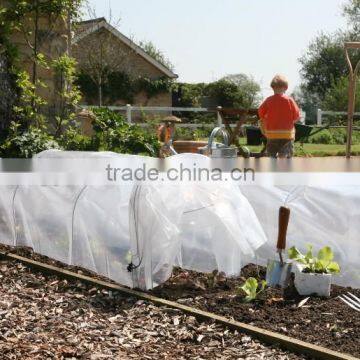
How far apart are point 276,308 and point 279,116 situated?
13.3 ft

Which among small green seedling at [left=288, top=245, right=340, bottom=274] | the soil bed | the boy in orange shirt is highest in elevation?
the boy in orange shirt

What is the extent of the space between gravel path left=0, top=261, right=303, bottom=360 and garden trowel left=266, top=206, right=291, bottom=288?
2.44 ft

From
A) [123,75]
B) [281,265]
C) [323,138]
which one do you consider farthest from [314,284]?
[123,75]

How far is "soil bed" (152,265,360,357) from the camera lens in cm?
358

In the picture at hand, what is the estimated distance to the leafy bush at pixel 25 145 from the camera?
8930 millimetres

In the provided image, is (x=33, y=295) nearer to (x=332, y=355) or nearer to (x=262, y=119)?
(x=332, y=355)

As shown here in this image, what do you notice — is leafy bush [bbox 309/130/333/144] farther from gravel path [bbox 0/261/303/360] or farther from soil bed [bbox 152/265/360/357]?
gravel path [bbox 0/261/303/360]

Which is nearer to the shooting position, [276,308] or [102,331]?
[102,331]

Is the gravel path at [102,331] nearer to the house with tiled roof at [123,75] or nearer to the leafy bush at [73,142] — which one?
the leafy bush at [73,142]

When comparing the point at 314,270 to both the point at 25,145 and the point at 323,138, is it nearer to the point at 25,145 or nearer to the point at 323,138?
the point at 25,145

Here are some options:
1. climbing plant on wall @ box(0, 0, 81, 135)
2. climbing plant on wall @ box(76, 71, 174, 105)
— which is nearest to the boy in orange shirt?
climbing plant on wall @ box(0, 0, 81, 135)

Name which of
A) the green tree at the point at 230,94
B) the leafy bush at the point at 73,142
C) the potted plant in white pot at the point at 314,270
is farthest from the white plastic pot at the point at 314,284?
the green tree at the point at 230,94

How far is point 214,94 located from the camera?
111 ft

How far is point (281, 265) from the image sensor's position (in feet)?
14.6
